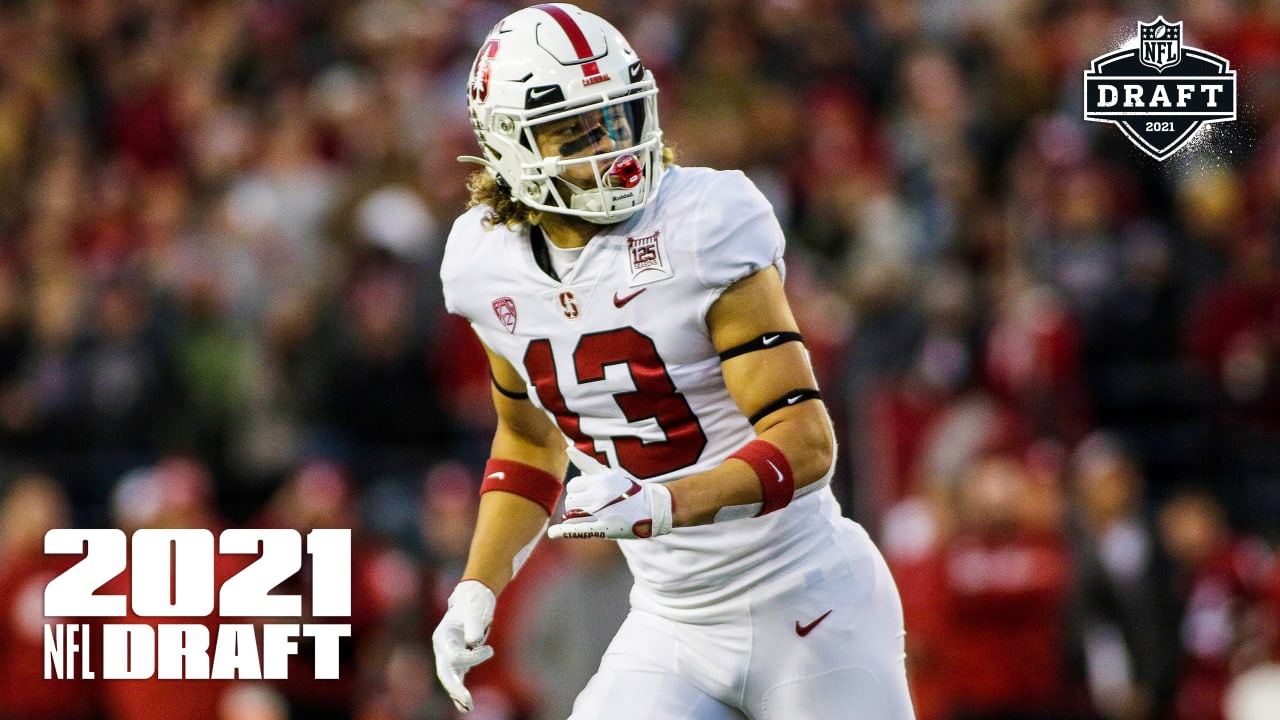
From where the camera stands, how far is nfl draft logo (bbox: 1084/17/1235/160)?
17.6ft

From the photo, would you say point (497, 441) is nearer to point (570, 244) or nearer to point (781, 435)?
point (570, 244)

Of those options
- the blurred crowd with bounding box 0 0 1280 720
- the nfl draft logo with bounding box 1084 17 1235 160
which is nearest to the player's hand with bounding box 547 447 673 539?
the nfl draft logo with bounding box 1084 17 1235 160

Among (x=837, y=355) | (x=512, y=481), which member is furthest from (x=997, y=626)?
(x=512, y=481)

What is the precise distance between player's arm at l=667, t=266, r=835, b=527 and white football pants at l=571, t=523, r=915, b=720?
33 cm

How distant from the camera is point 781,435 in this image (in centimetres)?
342

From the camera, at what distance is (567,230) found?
3785mm

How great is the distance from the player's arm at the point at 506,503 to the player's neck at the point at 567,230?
1.04 ft

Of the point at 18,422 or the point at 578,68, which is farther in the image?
the point at 18,422

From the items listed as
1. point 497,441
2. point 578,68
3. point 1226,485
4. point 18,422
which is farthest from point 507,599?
point 578,68

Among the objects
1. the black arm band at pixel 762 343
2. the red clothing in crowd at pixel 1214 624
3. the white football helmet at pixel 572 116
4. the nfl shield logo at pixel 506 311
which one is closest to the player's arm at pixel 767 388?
the black arm band at pixel 762 343

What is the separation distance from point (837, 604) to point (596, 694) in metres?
0.53

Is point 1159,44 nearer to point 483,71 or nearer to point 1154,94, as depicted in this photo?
point 1154,94

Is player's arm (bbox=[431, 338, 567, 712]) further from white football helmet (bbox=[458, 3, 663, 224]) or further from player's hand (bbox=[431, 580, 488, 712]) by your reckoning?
white football helmet (bbox=[458, 3, 663, 224])

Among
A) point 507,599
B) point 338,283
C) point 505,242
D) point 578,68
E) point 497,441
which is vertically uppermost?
point 578,68
